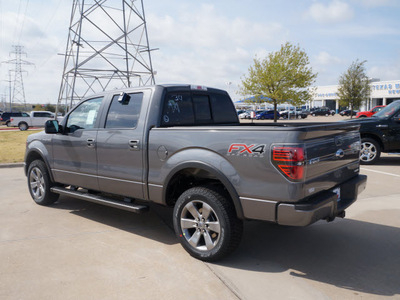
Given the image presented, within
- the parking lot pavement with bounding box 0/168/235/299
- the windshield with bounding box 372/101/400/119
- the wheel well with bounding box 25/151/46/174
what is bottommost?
the parking lot pavement with bounding box 0/168/235/299

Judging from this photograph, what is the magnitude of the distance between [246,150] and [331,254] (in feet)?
5.52

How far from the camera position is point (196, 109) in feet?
15.6

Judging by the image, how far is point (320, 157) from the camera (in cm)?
338

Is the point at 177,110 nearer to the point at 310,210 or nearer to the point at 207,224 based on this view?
the point at 207,224

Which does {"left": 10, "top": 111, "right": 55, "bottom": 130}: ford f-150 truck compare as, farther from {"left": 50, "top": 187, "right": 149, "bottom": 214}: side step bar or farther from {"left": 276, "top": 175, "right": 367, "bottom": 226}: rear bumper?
{"left": 276, "top": 175, "right": 367, "bottom": 226}: rear bumper

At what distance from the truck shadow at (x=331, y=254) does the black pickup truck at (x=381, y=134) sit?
5.62m

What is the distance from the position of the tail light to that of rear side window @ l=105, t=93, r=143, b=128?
2009 mm

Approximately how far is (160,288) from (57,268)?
116 centimetres

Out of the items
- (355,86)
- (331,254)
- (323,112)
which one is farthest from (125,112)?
(323,112)

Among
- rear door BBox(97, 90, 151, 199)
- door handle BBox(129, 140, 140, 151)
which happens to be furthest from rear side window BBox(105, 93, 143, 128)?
door handle BBox(129, 140, 140, 151)

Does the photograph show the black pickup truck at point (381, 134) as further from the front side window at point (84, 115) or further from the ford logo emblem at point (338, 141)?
the front side window at point (84, 115)

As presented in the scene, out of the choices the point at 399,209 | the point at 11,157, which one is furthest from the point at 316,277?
the point at 11,157

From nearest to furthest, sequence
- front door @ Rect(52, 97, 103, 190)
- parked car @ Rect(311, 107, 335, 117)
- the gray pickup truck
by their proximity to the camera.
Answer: the gray pickup truck < front door @ Rect(52, 97, 103, 190) < parked car @ Rect(311, 107, 335, 117)

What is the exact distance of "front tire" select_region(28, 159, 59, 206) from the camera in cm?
584
